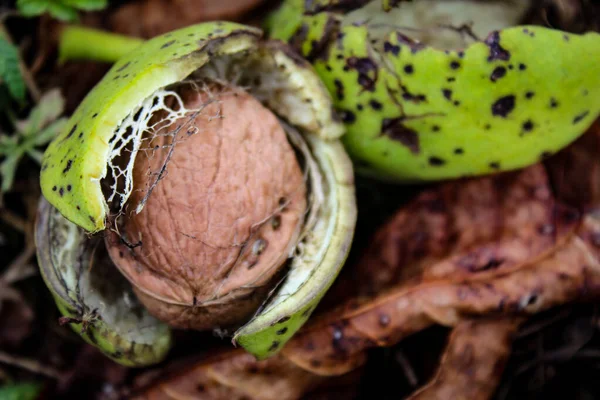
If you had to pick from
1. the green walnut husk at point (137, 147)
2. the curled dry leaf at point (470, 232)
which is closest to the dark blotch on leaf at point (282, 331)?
the green walnut husk at point (137, 147)

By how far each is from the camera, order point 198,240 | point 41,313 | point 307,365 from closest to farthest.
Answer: point 198,240
point 307,365
point 41,313

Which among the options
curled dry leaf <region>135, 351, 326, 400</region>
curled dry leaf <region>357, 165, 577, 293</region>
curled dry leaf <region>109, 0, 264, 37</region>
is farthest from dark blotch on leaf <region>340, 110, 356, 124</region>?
curled dry leaf <region>135, 351, 326, 400</region>

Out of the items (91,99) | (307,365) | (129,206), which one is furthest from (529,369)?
(91,99)

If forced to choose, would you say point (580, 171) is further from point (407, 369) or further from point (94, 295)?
point (94, 295)

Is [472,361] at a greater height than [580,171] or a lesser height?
lesser

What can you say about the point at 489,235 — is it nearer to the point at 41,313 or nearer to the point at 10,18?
the point at 41,313

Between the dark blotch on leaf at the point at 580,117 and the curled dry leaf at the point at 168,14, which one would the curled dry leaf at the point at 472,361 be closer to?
the dark blotch on leaf at the point at 580,117

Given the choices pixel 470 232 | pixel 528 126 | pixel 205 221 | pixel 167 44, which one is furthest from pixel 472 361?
pixel 167 44
